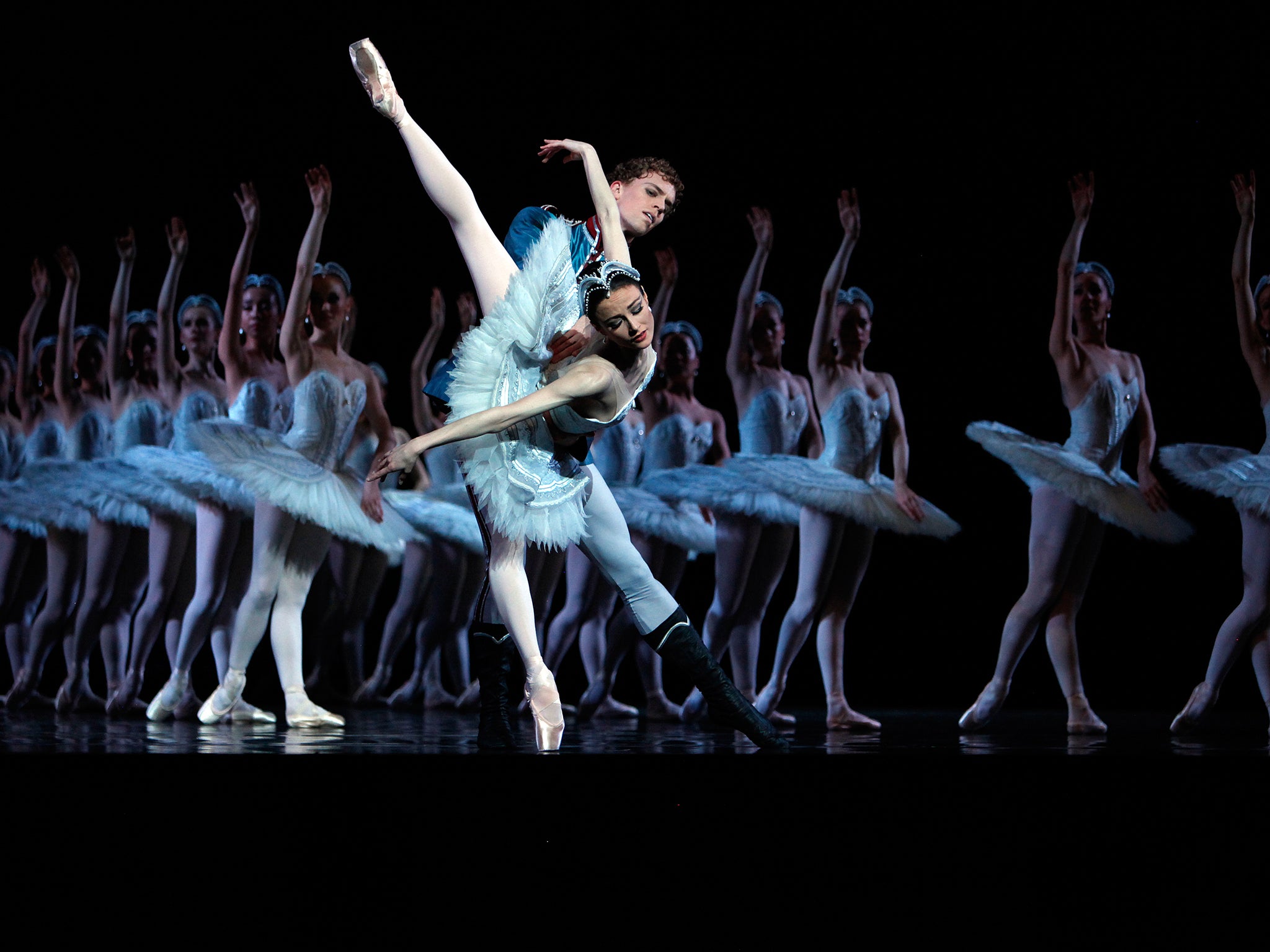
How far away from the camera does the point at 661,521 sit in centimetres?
611

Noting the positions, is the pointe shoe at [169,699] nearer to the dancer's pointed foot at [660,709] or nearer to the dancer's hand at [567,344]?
the dancer's pointed foot at [660,709]

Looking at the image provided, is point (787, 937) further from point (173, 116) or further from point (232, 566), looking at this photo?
point (173, 116)

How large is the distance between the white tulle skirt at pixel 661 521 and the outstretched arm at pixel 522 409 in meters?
3.01

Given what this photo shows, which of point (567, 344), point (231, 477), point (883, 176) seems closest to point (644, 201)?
point (567, 344)

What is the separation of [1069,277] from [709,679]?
106 inches

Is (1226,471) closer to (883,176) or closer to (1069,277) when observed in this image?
(1069,277)

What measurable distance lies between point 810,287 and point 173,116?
350cm

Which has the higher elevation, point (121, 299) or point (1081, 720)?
point (121, 299)

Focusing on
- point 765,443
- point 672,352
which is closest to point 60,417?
point 672,352

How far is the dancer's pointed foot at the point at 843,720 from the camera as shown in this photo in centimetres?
507

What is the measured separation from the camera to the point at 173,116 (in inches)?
274

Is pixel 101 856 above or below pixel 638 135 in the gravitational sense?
below

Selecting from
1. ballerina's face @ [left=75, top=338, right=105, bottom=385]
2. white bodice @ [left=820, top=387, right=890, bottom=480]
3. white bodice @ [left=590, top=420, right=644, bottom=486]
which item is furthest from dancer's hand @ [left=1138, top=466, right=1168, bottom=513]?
ballerina's face @ [left=75, top=338, right=105, bottom=385]

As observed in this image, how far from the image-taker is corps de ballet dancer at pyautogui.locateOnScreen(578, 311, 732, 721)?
6.05 meters
